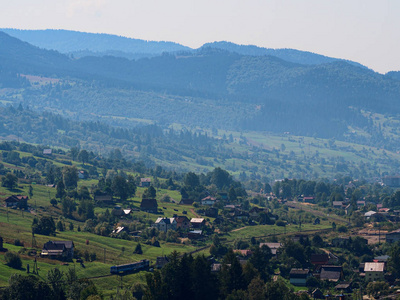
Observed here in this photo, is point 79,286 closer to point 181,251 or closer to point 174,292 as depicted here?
point 174,292

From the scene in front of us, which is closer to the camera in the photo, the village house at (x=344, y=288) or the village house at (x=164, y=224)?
the village house at (x=344, y=288)

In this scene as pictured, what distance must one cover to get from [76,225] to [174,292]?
52.3 meters

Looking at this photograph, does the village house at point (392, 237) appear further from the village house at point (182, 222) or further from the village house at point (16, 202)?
the village house at point (16, 202)

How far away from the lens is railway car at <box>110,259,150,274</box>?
4265 inches

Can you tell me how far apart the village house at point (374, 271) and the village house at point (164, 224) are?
43245 mm

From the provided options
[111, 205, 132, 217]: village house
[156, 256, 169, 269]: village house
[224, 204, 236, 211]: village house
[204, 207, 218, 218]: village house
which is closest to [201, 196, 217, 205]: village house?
[224, 204, 236, 211]: village house

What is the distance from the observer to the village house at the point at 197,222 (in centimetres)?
15325

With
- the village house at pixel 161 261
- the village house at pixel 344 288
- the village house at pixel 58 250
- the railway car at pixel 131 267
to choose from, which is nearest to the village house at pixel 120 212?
the village house at pixel 58 250

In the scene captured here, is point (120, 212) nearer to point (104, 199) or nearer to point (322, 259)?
point (104, 199)

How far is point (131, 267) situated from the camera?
365ft

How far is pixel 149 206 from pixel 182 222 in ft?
46.1

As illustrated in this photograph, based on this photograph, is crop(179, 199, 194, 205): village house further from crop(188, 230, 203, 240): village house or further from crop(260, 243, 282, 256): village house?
crop(260, 243, 282, 256): village house

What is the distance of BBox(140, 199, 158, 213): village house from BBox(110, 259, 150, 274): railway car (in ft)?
164

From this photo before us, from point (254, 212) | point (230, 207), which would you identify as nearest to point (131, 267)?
point (254, 212)
